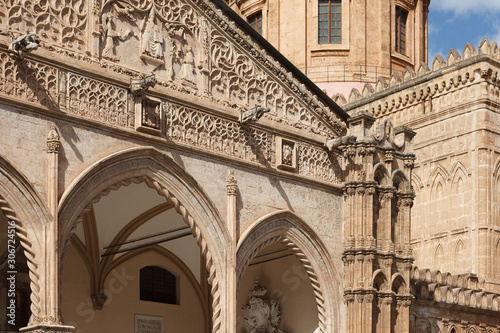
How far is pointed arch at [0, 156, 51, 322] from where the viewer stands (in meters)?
15.0

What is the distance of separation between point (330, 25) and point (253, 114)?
591 inches

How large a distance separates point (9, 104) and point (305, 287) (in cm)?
901

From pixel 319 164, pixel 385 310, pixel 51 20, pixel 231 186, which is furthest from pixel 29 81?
pixel 385 310

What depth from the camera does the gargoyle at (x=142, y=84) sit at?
1708 centimetres

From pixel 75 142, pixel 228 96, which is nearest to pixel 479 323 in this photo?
pixel 228 96

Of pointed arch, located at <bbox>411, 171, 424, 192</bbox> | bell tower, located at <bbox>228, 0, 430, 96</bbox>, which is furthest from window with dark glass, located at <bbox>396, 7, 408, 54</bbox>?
pointed arch, located at <bbox>411, 171, 424, 192</bbox>

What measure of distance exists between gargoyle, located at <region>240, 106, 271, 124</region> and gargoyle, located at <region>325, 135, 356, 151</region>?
234 centimetres

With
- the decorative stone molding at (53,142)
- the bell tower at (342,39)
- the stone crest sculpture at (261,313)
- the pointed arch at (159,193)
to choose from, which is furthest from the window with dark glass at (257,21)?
the decorative stone molding at (53,142)

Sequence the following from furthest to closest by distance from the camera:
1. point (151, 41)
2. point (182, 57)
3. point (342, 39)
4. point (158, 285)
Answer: point (342, 39) < point (158, 285) < point (182, 57) < point (151, 41)

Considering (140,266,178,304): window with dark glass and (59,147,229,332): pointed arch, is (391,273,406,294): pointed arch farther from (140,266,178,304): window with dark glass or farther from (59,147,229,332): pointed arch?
(140,266,178,304): window with dark glass

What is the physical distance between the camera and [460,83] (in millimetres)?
28500

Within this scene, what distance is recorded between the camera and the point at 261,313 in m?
22.2

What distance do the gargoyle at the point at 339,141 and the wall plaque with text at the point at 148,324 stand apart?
19.3 feet

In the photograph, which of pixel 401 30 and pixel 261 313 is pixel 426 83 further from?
pixel 261 313
